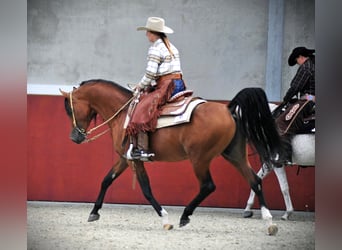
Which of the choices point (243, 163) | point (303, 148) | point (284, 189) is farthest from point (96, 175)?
point (303, 148)

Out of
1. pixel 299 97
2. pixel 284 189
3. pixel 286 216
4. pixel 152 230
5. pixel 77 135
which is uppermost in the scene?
pixel 299 97

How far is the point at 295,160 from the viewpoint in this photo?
203 inches

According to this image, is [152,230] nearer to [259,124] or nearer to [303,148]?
[259,124]

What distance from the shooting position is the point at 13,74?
409 centimetres

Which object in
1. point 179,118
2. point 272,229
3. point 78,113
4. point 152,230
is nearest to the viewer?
point 272,229

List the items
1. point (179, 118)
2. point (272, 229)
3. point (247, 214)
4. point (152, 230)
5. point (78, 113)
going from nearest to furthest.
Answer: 1. point (272, 229)
2. point (152, 230)
3. point (247, 214)
4. point (179, 118)
5. point (78, 113)

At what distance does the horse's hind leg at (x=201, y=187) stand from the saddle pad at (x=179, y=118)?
11.5 inches

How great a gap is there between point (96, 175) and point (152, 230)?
619mm

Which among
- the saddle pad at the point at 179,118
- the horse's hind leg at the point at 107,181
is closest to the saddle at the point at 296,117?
the saddle pad at the point at 179,118

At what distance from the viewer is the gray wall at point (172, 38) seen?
15.1 ft

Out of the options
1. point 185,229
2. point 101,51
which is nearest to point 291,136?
point 185,229

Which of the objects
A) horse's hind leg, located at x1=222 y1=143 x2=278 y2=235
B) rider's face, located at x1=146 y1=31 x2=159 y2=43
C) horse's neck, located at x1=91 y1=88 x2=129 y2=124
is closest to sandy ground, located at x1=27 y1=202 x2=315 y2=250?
horse's hind leg, located at x1=222 y1=143 x2=278 y2=235

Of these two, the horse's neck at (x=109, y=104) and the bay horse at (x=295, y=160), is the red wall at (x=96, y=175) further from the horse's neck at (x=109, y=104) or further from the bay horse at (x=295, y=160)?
the horse's neck at (x=109, y=104)

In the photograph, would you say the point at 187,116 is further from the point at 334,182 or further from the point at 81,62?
the point at 334,182
